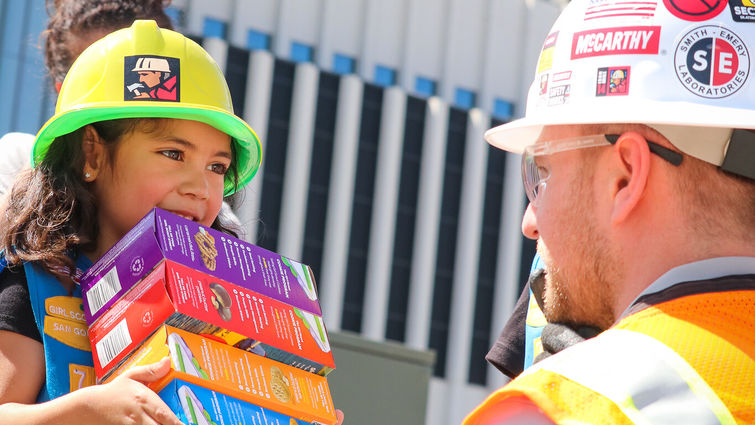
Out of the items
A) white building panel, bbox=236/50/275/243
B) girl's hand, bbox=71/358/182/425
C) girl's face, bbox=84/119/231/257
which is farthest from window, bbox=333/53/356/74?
girl's hand, bbox=71/358/182/425

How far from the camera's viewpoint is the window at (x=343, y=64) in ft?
113

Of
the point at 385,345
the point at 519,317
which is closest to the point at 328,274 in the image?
the point at 385,345

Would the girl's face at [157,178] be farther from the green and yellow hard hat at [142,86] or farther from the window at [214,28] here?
the window at [214,28]

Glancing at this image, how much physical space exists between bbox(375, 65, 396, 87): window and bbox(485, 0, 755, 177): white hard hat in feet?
108

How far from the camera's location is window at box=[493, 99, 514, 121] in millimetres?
36969

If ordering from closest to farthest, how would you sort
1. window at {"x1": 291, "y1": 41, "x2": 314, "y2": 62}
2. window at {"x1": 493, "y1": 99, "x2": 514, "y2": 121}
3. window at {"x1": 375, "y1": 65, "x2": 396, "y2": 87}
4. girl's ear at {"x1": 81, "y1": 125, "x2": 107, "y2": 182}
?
girl's ear at {"x1": 81, "y1": 125, "x2": 107, "y2": 182} → window at {"x1": 291, "y1": 41, "x2": 314, "y2": 62} → window at {"x1": 375, "y1": 65, "x2": 396, "y2": 87} → window at {"x1": 493, "y1": 99, "x2": 514, "y2": 121}

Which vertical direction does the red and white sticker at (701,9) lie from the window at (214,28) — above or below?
above

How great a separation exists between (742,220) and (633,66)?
40 cm

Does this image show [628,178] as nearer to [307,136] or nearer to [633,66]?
[633,66]

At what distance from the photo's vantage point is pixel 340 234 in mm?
32625

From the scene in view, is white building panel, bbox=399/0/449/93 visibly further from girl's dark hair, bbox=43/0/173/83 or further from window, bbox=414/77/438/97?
girl's dark hair, bbox=43/0/173/83

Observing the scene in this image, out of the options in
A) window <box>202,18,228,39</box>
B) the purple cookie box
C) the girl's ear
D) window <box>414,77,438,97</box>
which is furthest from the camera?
window <box>414,77,438,97</box>

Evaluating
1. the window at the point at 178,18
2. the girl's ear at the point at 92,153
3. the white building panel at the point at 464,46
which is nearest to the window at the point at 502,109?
the white building panel at the point at 464,46

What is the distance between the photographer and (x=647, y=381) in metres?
1.64
